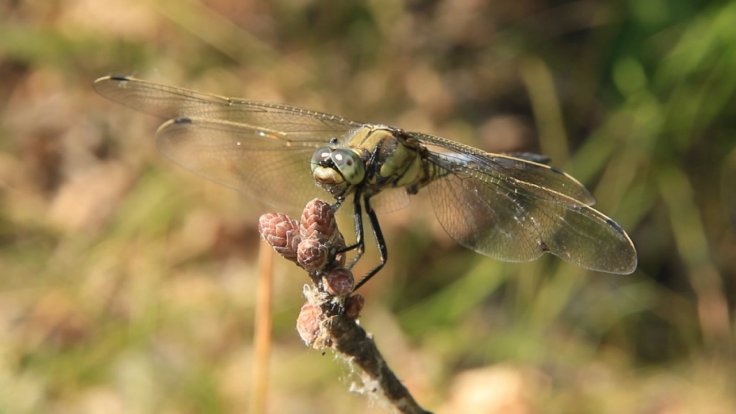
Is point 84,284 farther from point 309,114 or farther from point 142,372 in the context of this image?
point 309,114

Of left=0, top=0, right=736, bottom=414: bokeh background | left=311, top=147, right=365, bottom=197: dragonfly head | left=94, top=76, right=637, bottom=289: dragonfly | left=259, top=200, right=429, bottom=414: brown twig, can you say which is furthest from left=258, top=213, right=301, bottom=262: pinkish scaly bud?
left=0, top=0, right=736, bottom=414: bokeh background

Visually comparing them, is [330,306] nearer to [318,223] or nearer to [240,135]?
[318,223]

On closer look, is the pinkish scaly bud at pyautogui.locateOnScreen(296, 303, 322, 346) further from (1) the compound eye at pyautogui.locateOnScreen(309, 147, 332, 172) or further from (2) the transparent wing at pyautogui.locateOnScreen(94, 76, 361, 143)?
(2) the transparent wing at pyautogui.locateOnScreen(94, 76, 361, 143)

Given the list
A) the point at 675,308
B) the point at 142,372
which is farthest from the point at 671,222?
the point at 142,372

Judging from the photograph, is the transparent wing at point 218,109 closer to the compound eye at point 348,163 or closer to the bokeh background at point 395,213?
the compound eye at point 348,163

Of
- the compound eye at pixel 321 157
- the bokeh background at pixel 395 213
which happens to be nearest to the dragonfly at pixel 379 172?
the compound eye at pixel 321 157

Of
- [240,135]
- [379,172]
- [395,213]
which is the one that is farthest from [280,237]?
[395,213]
